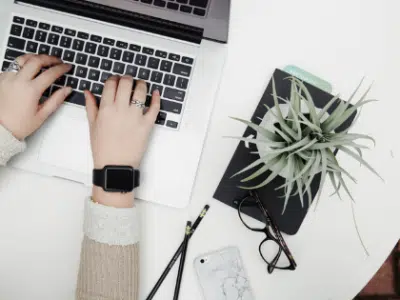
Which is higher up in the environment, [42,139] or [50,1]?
[50,1]

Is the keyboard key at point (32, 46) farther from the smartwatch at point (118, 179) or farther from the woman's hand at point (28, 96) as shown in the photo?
the smartwatch at point (118, 179)

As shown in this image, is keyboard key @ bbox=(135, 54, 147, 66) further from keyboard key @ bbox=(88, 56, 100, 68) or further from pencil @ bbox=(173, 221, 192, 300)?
pencil @ bbox=(173, 221, 192, 300)

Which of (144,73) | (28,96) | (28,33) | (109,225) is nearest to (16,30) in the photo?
(28,33)

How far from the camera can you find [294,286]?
0.76 m

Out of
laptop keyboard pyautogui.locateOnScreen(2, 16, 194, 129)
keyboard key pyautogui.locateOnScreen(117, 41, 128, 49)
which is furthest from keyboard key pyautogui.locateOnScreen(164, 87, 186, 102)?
keyboard key pyautogui.locateOnScreen(117, 41, 128, 49)

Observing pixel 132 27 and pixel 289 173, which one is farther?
pixel 132 27

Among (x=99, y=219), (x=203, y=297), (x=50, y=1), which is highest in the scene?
(x=50, y=1)

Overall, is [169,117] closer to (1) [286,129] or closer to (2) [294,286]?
(1) [286,129]

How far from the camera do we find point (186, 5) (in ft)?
2.26

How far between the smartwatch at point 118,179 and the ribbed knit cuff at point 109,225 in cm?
3

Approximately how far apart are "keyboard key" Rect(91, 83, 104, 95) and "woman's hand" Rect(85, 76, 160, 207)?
2cm

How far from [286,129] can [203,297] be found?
0.35m

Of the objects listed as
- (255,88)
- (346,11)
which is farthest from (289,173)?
(346,11)

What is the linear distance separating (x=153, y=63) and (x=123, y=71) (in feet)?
0.17
